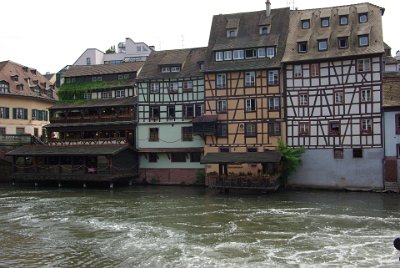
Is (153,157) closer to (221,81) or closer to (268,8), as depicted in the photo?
(221,81)

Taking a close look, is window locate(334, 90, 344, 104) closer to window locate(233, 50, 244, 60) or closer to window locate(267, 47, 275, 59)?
window locate(267, 47, 275, 59)

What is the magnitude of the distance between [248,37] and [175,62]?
741 centimetres

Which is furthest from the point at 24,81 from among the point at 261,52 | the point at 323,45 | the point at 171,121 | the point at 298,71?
the point at 323,45

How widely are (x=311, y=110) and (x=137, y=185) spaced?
17.4m

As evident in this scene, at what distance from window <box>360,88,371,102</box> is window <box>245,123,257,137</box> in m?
8.87

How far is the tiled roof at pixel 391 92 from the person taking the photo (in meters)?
33.3

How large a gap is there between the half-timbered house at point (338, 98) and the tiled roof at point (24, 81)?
31.6 m

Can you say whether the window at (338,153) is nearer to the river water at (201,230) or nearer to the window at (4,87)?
the river water at (201,230)

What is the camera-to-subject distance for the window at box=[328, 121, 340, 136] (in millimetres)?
35156

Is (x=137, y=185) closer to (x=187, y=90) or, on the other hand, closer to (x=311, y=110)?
(x=187, y=90)

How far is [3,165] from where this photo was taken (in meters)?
45.3

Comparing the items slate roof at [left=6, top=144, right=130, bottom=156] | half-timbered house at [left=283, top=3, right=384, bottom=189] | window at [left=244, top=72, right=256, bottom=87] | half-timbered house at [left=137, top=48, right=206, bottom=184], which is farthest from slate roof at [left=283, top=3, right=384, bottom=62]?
slate roof at [left=6, top=144, right=130, bottom=156]

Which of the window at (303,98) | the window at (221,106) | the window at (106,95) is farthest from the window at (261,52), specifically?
the window at (106,95)

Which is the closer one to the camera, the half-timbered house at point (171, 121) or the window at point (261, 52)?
the window at point (261, 52)
